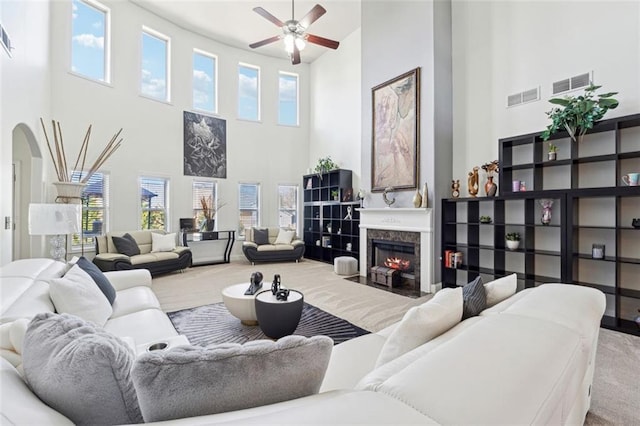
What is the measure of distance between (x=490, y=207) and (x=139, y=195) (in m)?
6.86

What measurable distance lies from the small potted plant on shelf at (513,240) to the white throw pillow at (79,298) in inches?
182

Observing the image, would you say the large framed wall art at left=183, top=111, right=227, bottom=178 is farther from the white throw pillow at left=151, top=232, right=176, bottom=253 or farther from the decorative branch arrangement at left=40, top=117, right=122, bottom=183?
the white throw pillow at left=151, top=232, right=176, bottom=253

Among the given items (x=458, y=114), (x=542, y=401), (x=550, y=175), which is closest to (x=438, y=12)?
(x=458, y=114)

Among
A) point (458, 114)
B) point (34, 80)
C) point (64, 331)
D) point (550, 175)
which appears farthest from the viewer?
point (458, 114)

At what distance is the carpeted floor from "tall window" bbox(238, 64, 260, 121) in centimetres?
405

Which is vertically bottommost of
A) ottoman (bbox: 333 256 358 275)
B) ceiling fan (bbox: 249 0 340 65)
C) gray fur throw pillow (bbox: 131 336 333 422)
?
ottoman (bbox: 333 256 358 275)

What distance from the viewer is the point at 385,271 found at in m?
5.21

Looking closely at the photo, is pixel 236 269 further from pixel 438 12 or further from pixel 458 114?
pixel 438 12

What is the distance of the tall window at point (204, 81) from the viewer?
7.48 m

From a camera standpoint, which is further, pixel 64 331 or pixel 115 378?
pixel 64 331

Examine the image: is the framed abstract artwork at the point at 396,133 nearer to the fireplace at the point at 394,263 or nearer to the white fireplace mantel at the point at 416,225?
the white fireplace mantel at the point at 416,225

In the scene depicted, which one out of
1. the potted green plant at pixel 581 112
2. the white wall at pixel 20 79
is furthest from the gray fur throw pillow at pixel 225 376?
the potted green plant at pixel 581 112

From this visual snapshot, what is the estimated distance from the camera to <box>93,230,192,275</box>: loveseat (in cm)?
529

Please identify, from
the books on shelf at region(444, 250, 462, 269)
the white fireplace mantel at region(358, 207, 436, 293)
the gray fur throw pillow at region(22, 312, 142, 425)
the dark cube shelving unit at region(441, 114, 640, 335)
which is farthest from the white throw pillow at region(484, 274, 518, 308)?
the white fireplace mantel at region(358, 207, 436, 293)
